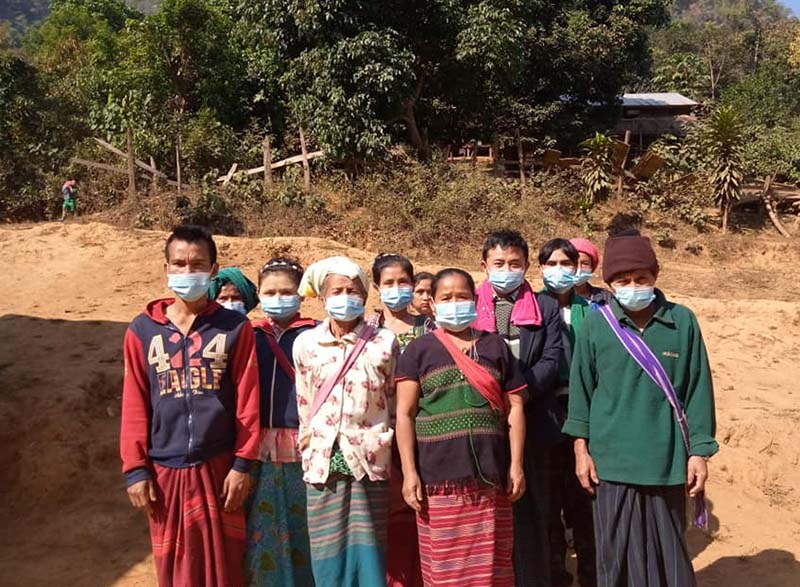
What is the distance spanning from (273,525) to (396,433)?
67cm

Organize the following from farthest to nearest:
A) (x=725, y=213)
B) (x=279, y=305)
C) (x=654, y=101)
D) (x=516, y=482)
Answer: (x=654, y=101), (x=725, y=213), (x=279, y=305), (x=516, y=482)

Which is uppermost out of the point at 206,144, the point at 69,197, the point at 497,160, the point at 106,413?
the point at 206,144

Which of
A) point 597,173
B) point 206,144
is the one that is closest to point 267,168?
point 206,144

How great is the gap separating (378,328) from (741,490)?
149 inches

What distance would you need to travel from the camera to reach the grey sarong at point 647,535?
2439 millimetres

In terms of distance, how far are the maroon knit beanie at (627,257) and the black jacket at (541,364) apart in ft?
1.41

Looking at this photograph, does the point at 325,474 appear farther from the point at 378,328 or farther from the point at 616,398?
the point at 616,398

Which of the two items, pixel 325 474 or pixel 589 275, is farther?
pixel 589 275

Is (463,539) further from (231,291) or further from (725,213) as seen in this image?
(725,213)

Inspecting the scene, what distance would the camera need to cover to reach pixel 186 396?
2.45 m

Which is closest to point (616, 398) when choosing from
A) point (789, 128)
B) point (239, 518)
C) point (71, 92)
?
point (239, 518)

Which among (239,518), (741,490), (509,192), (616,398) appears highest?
(509,192)

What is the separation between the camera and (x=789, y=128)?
2059 cm

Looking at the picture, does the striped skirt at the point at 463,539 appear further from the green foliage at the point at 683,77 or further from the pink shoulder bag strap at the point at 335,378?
the green foliage at the point at 683,77
